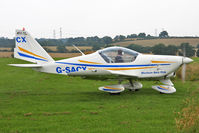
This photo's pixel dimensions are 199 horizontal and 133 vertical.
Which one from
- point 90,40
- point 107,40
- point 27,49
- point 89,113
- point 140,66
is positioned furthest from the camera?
point 90,40

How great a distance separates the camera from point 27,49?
40.0 ft

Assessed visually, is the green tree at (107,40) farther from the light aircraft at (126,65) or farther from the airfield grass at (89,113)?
the airfield grass at (89,113)

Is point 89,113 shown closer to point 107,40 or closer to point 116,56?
point 116,56

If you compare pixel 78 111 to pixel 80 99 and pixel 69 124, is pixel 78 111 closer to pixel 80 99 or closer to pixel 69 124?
pixel 69 124

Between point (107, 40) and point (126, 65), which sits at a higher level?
point (107, 40)

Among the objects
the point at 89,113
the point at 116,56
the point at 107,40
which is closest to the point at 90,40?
the point at 107,40

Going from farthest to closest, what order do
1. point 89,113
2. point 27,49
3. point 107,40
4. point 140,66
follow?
point 107,40, point 27,49, point 140,66, point 89,113

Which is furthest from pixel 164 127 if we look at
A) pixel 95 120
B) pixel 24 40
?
pixel 24 40

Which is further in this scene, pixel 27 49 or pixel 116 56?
pixel 27 49

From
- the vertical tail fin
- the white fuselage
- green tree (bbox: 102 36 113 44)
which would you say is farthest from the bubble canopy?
green tree (bbox: 102 36 113 44)

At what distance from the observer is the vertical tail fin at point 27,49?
12.1m

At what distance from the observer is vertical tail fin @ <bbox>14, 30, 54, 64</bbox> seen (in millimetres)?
12109

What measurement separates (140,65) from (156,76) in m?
0.86

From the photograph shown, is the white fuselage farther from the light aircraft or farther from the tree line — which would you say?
the tree line
